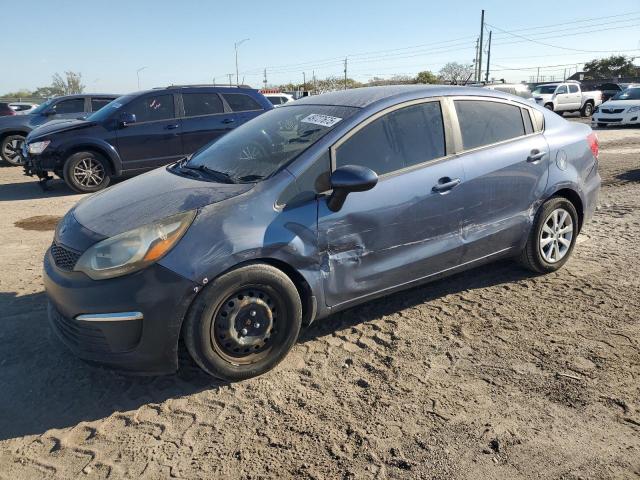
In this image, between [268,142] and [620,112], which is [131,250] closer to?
[268,142]

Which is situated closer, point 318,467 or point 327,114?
point 318,467

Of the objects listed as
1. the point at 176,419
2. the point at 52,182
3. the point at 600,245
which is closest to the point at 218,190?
the point at 176,419

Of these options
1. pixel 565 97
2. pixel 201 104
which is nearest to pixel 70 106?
pixel 201 104

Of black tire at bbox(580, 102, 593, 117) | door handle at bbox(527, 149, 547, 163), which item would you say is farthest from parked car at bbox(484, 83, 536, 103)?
black tire at bbox(580, 102, 593, 117)

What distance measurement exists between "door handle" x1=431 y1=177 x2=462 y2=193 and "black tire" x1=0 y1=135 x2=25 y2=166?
11.6 meters

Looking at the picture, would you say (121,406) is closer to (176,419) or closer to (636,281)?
(176,419)

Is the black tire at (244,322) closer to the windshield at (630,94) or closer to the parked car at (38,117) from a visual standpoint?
the parked car at (38,117)

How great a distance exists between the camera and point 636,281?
172 inches

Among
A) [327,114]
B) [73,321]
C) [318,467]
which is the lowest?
[318,467]

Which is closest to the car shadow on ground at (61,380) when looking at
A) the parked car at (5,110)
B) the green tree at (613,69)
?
the parked car at (5,110)

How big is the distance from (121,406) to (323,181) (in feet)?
5.82

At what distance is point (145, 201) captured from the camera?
3229 millimetres

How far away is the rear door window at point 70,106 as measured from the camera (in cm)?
1229

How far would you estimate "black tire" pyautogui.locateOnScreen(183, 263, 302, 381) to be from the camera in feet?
9.31
